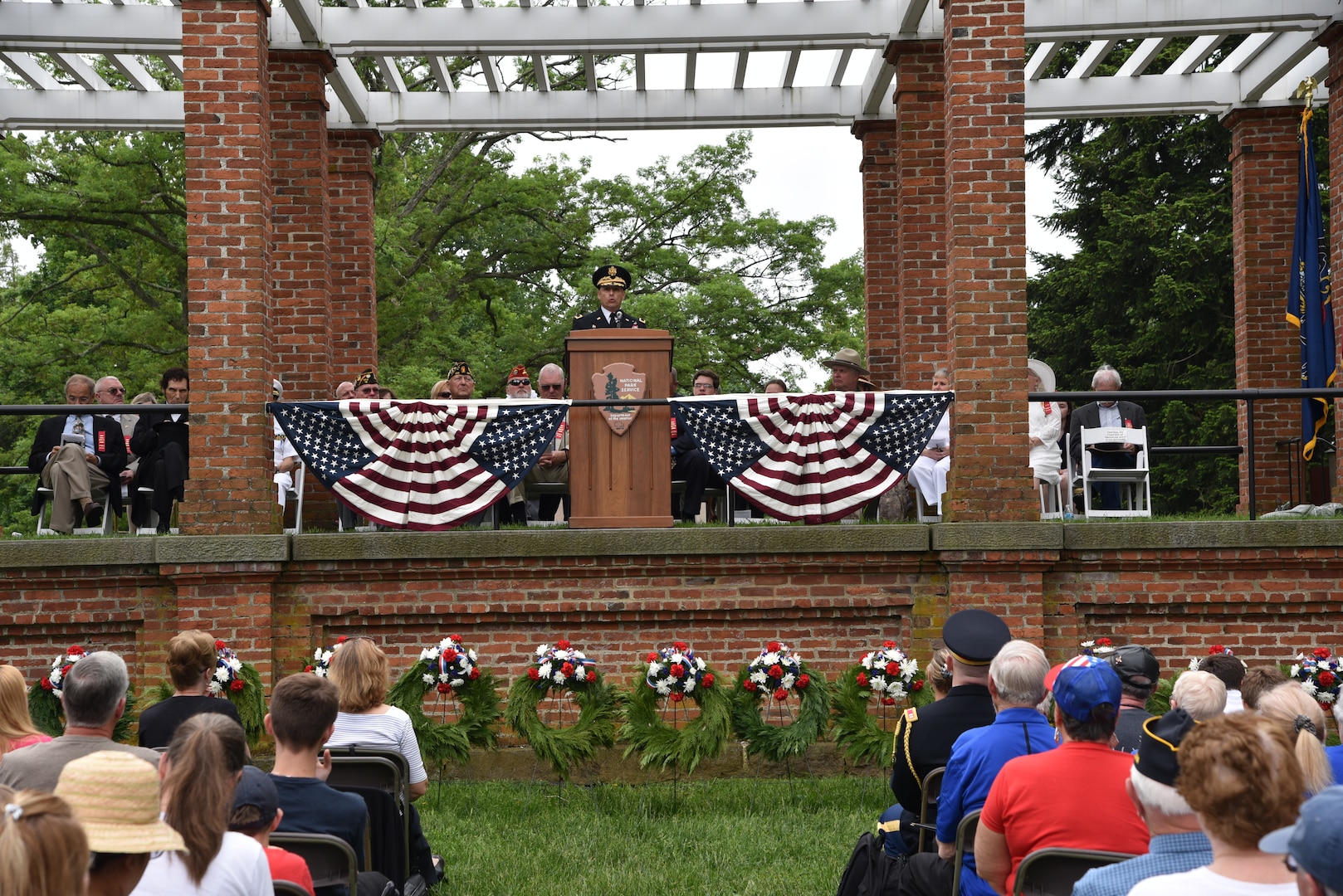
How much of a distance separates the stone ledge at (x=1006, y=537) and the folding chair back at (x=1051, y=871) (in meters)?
5.84

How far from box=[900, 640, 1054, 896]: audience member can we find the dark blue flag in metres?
8.66

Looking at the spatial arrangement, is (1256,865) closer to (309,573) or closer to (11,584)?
(309,573)

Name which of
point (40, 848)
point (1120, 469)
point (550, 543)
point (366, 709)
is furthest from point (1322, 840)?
point (1120, 469)

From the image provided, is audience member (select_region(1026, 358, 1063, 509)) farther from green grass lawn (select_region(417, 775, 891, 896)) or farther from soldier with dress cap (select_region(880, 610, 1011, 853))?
soldier with dress cap (select_region(880, 610, 1011, 853))

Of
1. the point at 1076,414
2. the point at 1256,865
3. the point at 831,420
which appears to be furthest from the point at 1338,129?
the point at 1256,865

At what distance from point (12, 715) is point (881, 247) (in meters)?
10.8

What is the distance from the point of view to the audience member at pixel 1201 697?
512 centimetres

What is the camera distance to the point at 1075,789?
420 cm

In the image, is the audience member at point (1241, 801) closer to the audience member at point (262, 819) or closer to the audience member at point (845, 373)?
the audience member at point (262, 819)

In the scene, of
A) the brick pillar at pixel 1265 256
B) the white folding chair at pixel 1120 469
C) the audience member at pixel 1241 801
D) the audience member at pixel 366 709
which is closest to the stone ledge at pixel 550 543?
the white folding chair at pixel 1120 469

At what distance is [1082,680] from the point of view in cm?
415

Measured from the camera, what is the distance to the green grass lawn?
271 inches

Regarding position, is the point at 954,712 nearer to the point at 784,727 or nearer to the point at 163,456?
the point at 784,727

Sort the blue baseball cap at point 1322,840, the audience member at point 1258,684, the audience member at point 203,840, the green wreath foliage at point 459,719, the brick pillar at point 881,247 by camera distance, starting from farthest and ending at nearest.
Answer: the brick pillar at point 881,247 < the green wreath foliage at point 459,719 < the audience member at point 1258,684 < the audience member at point 203,840 < the blue baseball cap at point 1322,840
